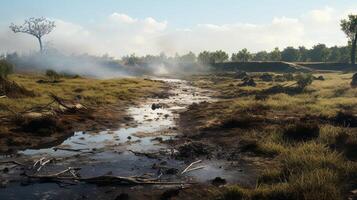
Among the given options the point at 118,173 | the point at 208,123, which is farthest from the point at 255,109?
the point at 118,173

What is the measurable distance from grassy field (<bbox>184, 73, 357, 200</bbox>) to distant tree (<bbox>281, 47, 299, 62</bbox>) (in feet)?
433

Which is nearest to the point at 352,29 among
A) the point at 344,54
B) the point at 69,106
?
the point at 344,54

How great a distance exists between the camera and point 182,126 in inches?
1070

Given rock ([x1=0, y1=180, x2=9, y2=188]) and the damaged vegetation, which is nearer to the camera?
rock ([x1=0, y1=180, x2=9, y2=188])

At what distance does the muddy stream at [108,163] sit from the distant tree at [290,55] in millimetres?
146185

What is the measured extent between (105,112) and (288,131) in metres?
15.5

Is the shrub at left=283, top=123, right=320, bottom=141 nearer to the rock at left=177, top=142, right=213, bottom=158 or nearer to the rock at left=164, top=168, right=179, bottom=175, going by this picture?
the rock at left=177, top=142, right=213, bottom=158

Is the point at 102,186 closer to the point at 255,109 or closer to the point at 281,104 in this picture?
the point at 255,109

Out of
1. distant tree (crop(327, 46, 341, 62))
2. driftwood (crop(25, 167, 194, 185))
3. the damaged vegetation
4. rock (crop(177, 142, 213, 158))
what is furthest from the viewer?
distant tree (crop(327, 46, 341, 62))

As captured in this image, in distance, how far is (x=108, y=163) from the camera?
1703 cm

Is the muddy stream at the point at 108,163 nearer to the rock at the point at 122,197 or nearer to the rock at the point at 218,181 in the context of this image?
the rock at the point at 218,181

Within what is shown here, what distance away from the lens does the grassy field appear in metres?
12.0

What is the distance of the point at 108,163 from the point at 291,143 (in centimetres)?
831

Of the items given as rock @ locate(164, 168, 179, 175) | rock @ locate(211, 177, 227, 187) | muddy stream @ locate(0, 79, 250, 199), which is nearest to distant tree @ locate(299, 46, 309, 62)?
muddy stream @ locate(0, 79, 250, 199)
